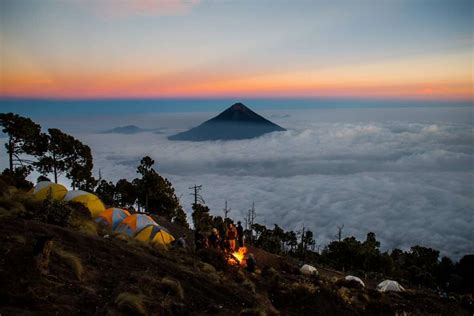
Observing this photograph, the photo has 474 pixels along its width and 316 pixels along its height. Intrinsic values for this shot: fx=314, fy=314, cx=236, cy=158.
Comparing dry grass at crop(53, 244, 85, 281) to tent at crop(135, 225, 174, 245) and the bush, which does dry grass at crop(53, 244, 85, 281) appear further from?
tent at crop(135, 225, 174, 245)

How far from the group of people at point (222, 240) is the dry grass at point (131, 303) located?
1325 centimetres

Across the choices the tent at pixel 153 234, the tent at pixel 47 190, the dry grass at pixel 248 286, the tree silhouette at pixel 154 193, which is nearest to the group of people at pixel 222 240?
the tent at pixel 153 234

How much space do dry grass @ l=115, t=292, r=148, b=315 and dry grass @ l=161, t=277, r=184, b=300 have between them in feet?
5.13

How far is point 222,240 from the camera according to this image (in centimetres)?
2392

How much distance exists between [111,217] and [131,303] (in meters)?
18.2

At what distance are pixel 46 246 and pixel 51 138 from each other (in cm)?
2891

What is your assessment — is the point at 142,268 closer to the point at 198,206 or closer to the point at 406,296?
the point at 406,296

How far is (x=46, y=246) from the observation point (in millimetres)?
7984

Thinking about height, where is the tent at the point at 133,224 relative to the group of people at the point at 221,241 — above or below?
above

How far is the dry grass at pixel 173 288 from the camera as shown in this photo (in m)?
9.09

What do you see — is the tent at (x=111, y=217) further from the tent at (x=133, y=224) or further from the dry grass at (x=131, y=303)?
the dry grass at (x=131, y=303)

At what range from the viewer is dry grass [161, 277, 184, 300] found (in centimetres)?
909

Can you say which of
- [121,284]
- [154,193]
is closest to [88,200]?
[154,193]

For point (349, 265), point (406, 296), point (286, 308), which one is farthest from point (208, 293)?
point (349, 265)
